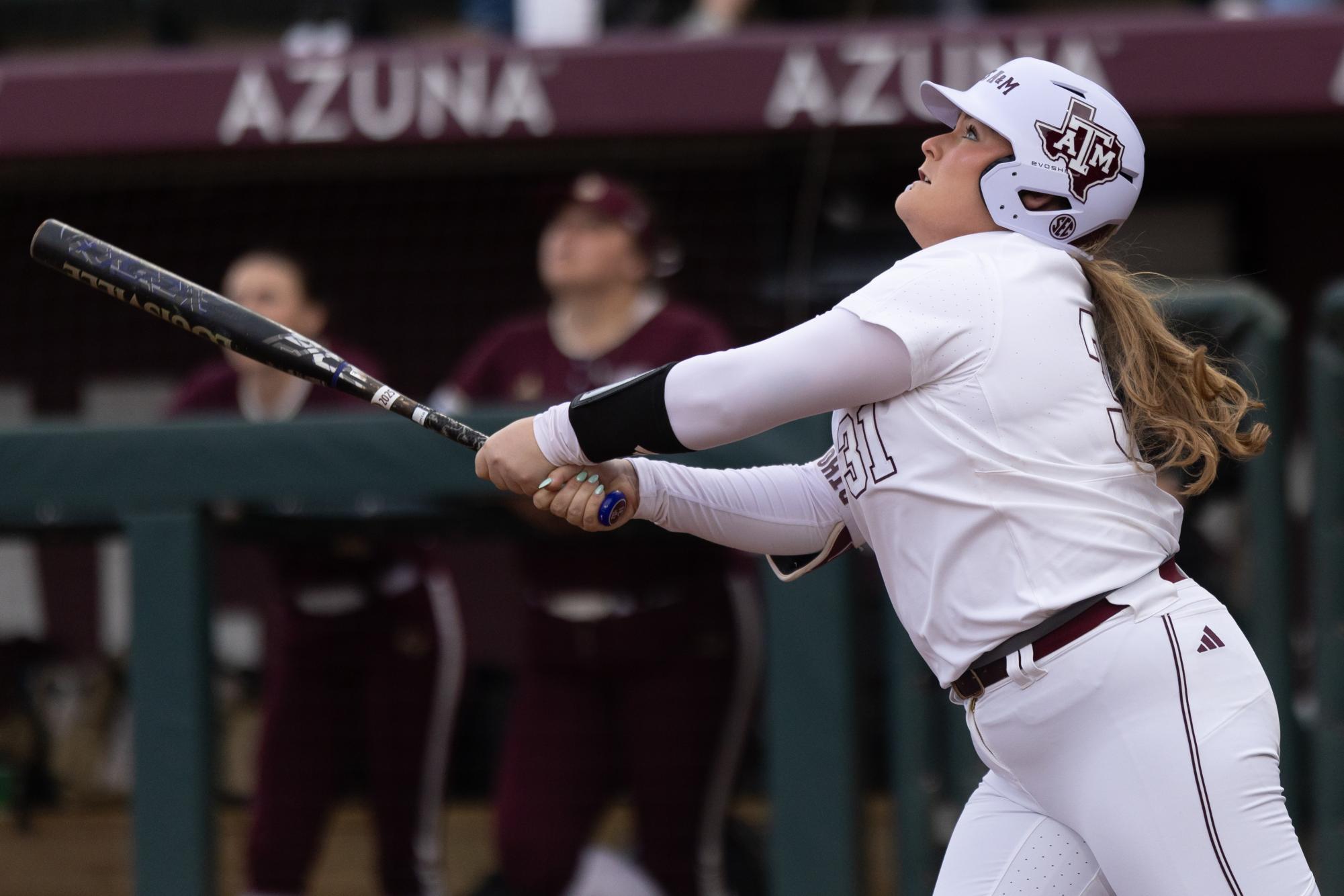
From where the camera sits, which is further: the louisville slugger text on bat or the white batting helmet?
the louisville slugger text on bat

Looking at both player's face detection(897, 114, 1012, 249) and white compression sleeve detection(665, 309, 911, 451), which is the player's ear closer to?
player's face detection(897, 114, 1012, 249)

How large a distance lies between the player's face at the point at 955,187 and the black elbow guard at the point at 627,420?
1.40 ft

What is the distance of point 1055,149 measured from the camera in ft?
7.29

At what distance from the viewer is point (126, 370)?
21.6 feet

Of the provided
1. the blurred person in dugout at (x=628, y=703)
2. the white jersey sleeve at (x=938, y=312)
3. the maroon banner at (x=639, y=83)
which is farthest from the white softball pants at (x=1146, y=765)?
the maroon banner at (x=639, y=83)

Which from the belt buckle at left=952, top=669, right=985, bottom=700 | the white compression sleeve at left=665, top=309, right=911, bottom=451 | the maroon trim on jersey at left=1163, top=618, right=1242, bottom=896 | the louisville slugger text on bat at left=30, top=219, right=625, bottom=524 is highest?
the louisville slugger text on bat at left=30, top=219, right=625, bottom=524

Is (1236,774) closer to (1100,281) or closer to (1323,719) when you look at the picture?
(1100,281)

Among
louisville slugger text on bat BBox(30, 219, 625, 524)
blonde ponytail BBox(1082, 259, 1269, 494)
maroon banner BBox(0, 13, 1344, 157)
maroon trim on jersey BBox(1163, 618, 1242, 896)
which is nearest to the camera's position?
maroon trim on jersey BBox(1163, 618, 1242, 896)

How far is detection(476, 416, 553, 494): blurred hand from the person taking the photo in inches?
89.9

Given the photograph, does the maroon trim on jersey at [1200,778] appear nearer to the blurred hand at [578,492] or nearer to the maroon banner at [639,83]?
the blurred hand at [578,492]

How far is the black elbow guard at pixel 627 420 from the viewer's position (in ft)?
7.22

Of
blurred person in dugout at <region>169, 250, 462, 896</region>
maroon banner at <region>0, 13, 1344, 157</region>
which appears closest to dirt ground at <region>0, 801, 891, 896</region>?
blurred person in dugout at <region>169, 250, 462, 896</region>

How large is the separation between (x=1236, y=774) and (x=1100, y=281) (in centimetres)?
68

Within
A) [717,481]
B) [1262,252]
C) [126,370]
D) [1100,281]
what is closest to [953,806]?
[717,481]
